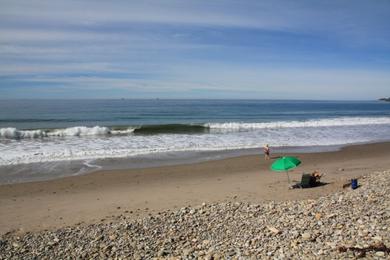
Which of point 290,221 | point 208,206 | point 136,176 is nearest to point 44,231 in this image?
point 208,206

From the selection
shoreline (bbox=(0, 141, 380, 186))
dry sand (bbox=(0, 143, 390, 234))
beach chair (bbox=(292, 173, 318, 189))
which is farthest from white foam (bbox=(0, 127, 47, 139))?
beach chair (bbox=(292, 173, 318, 189))

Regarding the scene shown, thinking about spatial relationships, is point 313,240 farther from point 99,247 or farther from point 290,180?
point 290,180

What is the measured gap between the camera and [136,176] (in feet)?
50.0

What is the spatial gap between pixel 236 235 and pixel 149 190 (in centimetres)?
596

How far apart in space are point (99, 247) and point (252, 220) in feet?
11.1

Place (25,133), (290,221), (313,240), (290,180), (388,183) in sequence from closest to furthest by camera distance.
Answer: (313,240) < (290,221) < (388,183) < (290,180) < (25,133)

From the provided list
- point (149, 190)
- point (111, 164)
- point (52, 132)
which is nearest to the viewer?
point (149, 190)

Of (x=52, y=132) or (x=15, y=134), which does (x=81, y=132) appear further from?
(x=15, y=134)

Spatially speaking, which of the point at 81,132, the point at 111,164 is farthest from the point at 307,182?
the point at 81,132

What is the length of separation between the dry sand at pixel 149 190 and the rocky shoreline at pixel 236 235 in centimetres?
116

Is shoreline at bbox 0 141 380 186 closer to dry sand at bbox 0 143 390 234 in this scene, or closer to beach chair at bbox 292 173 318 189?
dry sand at bbox 0 143 390 234

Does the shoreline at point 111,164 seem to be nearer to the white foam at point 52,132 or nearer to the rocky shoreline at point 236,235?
the rocky shoreline at point 236,235

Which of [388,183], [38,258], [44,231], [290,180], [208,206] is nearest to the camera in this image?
[38,258]

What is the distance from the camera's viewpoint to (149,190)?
42.0 feet
